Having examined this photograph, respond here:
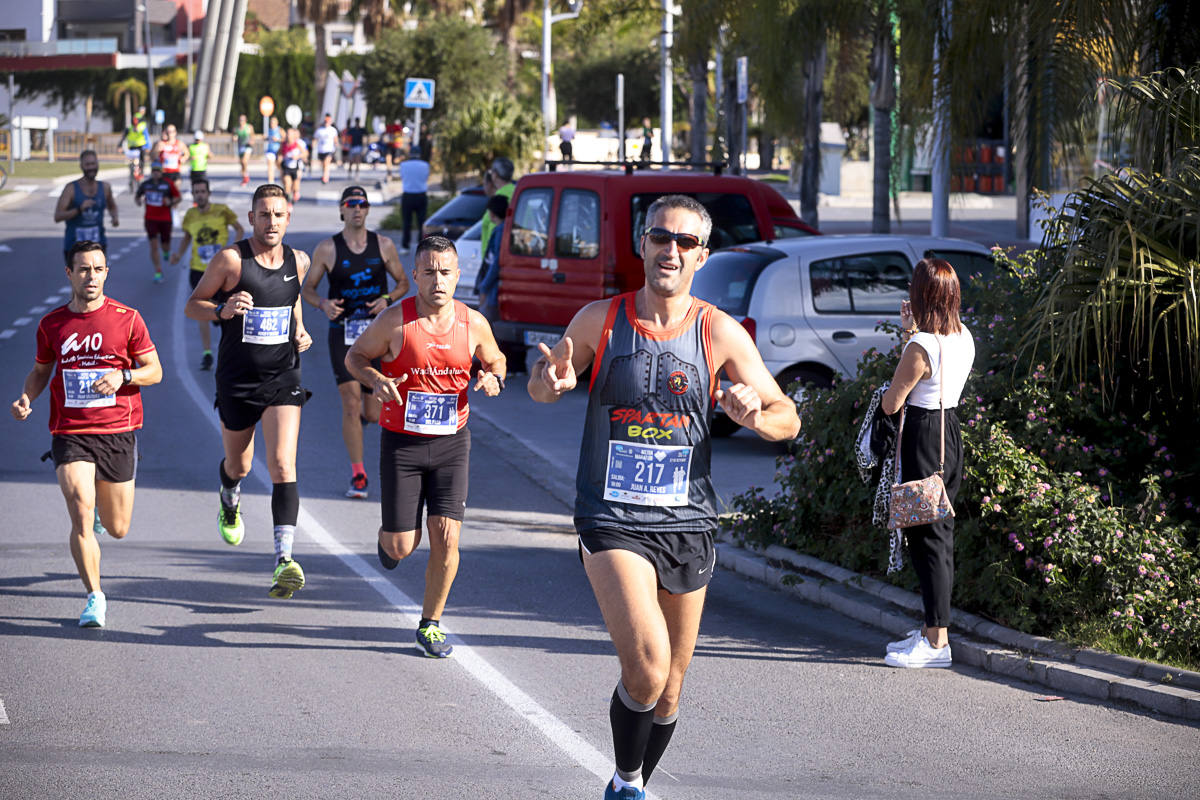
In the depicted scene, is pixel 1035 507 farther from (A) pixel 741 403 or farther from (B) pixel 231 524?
(B) pixel 231 524

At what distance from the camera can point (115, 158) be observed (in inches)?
2552

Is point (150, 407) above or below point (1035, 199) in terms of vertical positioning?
below

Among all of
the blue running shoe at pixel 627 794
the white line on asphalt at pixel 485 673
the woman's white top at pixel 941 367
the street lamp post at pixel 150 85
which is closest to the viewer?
the blue running shoe at pixel 627 794

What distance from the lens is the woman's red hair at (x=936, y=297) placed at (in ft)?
22.4

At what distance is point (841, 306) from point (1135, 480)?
14.0 feet

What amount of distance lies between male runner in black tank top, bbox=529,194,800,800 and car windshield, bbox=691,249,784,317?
265 inches

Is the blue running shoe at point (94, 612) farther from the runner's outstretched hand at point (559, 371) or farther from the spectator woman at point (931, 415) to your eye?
the spectator woman at point (931, 415)

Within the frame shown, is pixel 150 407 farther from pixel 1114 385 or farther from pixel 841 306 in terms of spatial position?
pixel 1114 385

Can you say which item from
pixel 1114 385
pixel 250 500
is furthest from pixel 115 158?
pixel 1114 385

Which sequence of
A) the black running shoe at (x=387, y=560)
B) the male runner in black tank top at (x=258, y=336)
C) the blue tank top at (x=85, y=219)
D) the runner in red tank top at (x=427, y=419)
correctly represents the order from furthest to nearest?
the blue tank top at (x=85, y=219) → the male runner in black tank top at (x=258, y=336) → the black running shoe at (x=387, y=560) → the runner in red tank top at (x=427, y=419)

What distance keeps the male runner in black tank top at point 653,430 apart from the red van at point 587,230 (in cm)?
860

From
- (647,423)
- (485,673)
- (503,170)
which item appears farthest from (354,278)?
(503,170)

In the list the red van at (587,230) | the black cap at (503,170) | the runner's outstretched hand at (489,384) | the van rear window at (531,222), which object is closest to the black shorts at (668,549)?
the runner's outstretched hand at (489,384)

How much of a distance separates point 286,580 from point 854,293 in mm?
5663
